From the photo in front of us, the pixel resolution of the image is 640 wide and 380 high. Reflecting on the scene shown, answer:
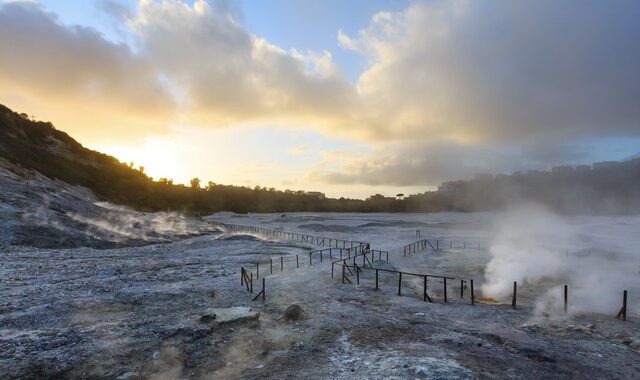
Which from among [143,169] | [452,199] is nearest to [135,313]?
[143,169]

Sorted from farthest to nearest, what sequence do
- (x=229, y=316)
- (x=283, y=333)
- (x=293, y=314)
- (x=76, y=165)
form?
(x=76, y=165), (x=293, y=314), (x=229, y=316), (x=283, y=333)

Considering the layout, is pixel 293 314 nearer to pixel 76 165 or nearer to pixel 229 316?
pixel 229 316

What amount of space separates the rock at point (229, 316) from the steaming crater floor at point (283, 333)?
30cm

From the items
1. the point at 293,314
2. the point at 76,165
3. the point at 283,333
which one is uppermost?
the point at 76,165

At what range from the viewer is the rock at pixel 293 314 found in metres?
15.2

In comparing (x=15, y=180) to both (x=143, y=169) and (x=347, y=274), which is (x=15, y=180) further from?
(x=143, y=169)

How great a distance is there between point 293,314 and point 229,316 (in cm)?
257

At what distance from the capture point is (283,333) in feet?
44.7

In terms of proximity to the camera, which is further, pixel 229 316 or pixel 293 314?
pixel 293 314

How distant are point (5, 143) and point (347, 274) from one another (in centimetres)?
6188

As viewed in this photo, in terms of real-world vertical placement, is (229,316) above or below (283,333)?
above

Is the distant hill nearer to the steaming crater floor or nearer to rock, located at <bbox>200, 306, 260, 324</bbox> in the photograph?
the steaming crater floor

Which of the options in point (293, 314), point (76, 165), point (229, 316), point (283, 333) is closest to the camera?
point (283, 333)

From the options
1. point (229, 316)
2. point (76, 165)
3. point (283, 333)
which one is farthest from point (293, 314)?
point (76, 165)
